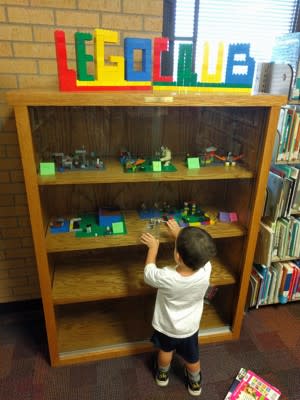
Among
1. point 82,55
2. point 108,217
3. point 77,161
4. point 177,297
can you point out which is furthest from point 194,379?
point 82,55

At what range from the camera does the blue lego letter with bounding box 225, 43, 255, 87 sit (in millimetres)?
1411

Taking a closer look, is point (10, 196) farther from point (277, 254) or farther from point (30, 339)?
point (277, 254)

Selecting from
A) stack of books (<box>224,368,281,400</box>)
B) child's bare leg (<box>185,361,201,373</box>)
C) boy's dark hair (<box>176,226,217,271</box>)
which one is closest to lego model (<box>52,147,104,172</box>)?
boy's dark hair (<box>176,226,217,271</box>)

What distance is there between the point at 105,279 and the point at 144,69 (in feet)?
4.09

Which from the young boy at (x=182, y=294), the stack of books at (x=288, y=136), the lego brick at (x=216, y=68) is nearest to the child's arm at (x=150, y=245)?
the young boy at (x=182, y=294)

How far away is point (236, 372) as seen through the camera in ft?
6.05

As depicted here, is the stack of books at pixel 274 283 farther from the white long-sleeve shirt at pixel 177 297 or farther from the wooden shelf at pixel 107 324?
the white long-sleeve shirt at pixel 177 297

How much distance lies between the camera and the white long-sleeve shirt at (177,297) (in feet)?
4.75

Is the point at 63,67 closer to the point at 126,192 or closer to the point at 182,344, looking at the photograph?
the point at 126,192

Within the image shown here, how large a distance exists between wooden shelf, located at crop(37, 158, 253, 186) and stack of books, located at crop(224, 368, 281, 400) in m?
1.22

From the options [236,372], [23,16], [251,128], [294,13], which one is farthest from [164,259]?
[294,13]

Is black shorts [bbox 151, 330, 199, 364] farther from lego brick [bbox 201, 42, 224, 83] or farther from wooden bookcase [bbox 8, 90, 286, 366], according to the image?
lego brick [bbox 201, 42, 224, 83]

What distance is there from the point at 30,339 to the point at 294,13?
311cm

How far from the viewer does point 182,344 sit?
5.44ft
